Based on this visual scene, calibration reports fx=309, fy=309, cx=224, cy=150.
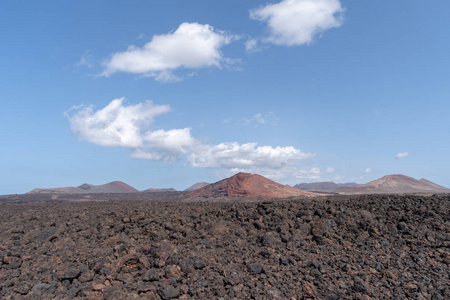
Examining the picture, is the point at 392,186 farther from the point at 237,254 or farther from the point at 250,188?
the point at 237,254

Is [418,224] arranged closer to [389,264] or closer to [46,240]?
[389,264]

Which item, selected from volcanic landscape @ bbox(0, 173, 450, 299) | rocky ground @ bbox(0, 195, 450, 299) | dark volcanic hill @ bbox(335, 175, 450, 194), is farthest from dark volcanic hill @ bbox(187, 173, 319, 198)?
dark volcanic hill @ bbox(335, 175, 450, 194)

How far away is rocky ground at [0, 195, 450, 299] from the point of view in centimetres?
559

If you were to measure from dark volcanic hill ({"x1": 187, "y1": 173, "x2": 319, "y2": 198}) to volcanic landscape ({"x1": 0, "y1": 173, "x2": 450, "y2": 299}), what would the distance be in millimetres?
35415

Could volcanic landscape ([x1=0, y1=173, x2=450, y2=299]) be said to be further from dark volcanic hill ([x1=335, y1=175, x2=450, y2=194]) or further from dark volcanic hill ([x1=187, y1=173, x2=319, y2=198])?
dark volcanic hill ([x1=335, y1=175, x2=450, y2=194])

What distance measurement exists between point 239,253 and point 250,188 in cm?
4085

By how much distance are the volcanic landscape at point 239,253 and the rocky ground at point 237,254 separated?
0.02 meters

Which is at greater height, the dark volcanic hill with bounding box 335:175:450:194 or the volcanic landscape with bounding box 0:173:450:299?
the dark volcanic hill with bounding box 335:175:450:194

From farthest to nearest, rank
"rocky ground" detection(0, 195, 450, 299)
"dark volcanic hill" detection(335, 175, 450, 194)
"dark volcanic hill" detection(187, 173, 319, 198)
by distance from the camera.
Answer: "dark volcanic hill" detection(335, 175, 450, 194)
"dark volcanic hill" detection(187, 173, 319, 198)
"rocky ground" detection(0, 195, 450, 299)

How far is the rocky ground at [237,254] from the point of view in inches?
220

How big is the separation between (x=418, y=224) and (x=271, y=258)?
5298mm

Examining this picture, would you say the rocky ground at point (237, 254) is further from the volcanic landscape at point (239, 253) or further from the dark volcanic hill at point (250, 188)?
the dark volcanic hill at point (250, 188)

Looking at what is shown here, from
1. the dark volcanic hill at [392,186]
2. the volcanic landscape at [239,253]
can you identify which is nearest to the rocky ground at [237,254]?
the volcanic landscape at [239,253]

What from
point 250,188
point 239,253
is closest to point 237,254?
point 239,253
